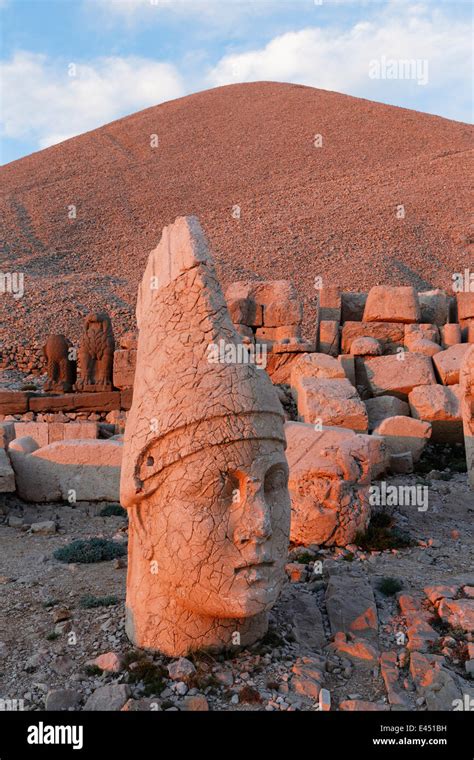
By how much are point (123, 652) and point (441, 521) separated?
4.43 meters

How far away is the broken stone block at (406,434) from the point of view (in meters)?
9.72

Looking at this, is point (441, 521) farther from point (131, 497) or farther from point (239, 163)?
point (239, 163)

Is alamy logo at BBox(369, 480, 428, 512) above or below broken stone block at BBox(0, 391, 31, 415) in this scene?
below

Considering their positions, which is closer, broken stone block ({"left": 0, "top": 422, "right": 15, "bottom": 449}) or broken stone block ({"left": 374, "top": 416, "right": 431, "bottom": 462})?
broken stone block ({"left": 0, "top": 422, "right": 15, "bottom": 449})

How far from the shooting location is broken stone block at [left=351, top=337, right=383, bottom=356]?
39.9ft

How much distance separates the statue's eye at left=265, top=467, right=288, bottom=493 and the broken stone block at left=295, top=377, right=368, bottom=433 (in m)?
5.38

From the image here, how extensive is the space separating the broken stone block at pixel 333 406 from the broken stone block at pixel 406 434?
528 mm

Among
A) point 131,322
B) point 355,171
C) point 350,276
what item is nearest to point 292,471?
point 131,322

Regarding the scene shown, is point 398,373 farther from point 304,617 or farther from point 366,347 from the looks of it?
point 304,617

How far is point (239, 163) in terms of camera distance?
46.0 m

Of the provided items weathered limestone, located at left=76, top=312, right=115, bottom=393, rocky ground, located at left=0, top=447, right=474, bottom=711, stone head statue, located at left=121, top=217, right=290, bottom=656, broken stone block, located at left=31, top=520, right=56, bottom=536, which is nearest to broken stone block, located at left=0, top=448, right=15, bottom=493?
broken stone block, located at left=31, top=520, right=56, bottom=536

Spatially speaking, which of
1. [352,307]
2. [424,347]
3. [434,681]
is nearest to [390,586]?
[434,681]

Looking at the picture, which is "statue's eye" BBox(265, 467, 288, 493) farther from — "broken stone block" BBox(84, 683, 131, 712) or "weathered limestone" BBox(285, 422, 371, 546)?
"weathered limestone" BBox(285, 422, 371, 546)

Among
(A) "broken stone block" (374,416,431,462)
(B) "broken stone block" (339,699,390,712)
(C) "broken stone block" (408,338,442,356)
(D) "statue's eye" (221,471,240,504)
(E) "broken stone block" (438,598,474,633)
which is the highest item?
(C) "broken stone block" (408,338,442,356)
